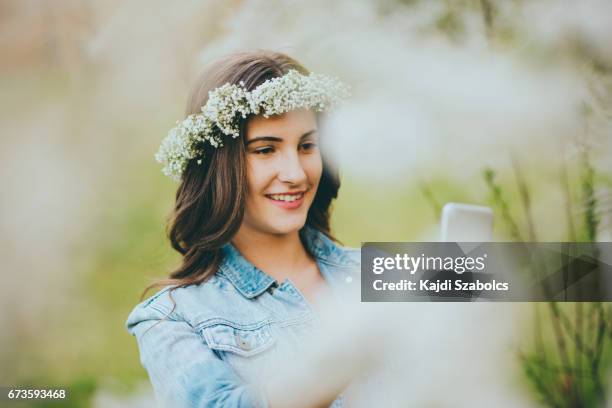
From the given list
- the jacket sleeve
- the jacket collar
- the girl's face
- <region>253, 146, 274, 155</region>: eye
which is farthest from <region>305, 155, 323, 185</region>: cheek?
the jacket sleeve

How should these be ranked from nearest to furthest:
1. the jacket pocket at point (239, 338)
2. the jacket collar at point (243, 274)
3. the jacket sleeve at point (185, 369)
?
1. the jacket sleeve at point (185, 369)
2. the jacket pocket at point (239, 338)
3. the jacket collar at point (243, 274)

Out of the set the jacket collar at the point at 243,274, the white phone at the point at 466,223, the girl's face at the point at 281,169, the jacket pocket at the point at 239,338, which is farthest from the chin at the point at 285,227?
the white phone at the point at 466,223

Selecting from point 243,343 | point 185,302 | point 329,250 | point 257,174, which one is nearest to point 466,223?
point 329,250

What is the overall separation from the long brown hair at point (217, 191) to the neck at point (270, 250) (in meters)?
0.05

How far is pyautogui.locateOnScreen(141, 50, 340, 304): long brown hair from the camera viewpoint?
5.98 ft

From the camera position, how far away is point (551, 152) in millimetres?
1993

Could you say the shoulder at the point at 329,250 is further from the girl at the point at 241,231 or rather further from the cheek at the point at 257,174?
the cheek at the point at 257,174

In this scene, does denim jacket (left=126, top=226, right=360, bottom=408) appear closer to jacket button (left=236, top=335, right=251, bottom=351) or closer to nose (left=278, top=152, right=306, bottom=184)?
jacket button (left=236, top=335, right=251, bottom=351)

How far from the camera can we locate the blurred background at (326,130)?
6.48 feet

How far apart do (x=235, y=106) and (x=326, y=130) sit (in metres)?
0.31

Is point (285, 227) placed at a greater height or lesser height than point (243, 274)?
greater

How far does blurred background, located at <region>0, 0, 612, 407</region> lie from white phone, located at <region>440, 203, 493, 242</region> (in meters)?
0.03

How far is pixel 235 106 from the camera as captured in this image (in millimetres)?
1801

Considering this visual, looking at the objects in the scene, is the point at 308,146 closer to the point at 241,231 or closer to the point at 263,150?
the point at 263,150
